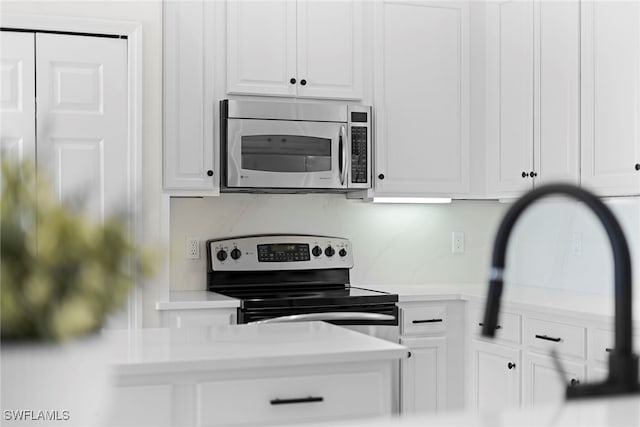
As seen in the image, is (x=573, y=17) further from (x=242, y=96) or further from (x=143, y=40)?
(x=143, y=40)

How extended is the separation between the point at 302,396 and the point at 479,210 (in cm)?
283

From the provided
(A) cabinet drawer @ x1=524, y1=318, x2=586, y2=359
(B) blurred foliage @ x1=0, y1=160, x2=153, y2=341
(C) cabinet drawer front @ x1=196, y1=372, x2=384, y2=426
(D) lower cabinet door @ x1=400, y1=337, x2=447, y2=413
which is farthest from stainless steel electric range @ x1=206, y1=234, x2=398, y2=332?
(B) blurred foliage @ x1=0, y1=160, x2=153, y2=341

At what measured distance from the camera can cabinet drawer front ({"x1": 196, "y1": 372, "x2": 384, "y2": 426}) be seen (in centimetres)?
210

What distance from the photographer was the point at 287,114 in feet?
13.3

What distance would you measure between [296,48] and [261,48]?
0.17 m

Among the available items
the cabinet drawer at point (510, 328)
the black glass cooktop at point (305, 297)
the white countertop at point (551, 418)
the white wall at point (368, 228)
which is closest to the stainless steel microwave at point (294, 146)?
the white wall at point (368, 228)

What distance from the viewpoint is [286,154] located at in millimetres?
4066

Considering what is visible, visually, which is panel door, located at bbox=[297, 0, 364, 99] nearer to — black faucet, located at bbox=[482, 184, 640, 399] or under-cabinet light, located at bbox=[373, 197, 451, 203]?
under-cabinet light, located at bbox=[373, 197, 451, 203]

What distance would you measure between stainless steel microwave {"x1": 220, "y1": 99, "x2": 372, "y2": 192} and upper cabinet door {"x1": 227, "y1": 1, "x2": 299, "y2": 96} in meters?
0.10

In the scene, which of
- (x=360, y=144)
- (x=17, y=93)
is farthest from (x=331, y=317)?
(x=17, y=93)

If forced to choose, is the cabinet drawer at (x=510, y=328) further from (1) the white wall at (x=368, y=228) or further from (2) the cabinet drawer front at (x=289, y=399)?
(2) the cabinet drawer front at (x=289, y=399)

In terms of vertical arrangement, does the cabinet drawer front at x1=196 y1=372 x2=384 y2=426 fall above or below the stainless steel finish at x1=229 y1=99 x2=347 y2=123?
below

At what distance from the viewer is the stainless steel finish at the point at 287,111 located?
3951 mm

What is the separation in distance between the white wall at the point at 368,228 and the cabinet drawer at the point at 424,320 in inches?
22.0
